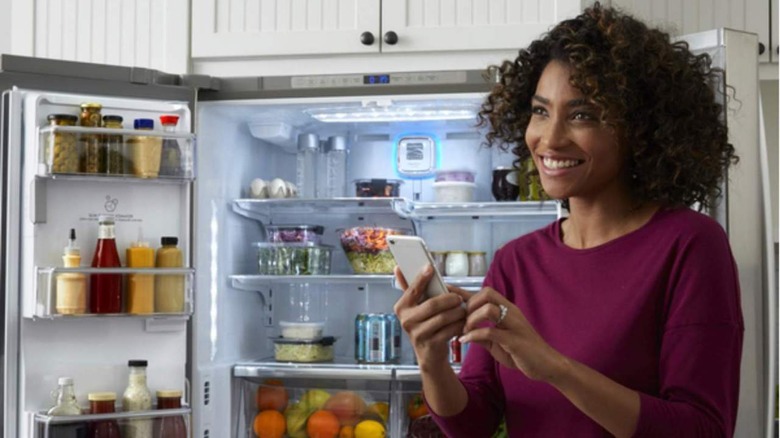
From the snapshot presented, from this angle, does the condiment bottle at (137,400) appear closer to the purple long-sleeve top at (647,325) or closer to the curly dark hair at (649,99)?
the purple long-sleeve top at (647,325)

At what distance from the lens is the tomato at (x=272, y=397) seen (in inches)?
119

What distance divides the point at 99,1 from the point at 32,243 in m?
0.70

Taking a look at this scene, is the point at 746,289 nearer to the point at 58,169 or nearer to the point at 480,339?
the point at 480,339

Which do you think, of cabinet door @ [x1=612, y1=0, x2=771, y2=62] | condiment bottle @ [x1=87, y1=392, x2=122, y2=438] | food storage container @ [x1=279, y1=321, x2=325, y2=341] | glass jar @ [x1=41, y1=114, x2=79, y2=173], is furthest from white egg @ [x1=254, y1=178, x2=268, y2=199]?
cabinet door @ [x1=612, y1=0, x2=771, y2=62]

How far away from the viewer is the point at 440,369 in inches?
53.4

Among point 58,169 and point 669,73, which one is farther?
point 58,169

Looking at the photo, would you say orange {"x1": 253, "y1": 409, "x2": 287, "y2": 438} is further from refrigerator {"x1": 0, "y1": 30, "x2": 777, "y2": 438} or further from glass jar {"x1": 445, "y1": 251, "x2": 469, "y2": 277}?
glass jar {"x1": 445, "y1": 251, "x2": 469, "y2": 277}

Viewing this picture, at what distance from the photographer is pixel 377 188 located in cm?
298

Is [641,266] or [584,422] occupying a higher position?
[641,266]

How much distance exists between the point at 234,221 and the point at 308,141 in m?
0.30

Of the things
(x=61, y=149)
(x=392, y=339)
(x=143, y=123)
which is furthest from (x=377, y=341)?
(x=61, y=149)

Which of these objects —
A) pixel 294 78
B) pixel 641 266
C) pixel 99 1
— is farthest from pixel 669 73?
pixel 99 1

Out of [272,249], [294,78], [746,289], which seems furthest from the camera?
[272,249]

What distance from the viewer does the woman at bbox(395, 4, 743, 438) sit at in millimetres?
1235
